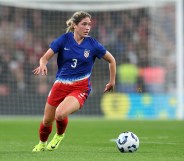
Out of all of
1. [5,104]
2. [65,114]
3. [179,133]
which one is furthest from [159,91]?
[65,114]

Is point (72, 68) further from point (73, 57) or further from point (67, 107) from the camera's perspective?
point (67, 107)

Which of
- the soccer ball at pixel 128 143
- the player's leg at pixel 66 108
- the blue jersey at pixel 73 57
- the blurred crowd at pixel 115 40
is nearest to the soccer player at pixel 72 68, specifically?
the blue jersey at pixel 73 57

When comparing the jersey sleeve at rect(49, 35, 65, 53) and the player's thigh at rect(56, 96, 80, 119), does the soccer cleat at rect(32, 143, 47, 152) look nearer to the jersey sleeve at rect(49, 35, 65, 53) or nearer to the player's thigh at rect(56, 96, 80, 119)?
the player's thigh at rect(56, 96, 80, 119)

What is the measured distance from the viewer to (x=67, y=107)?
10008 mm

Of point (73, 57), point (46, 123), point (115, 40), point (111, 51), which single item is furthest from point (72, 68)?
point (115, 40)

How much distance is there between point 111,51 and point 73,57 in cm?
1492

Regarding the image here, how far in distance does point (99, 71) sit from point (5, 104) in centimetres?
366

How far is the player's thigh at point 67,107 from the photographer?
9961 millimetres

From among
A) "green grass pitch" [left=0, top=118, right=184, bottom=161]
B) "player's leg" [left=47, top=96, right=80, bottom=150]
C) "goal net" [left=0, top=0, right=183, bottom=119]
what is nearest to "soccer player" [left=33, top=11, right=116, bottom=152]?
"player's leg" [left=47, top=96, right=80, bottom=150]

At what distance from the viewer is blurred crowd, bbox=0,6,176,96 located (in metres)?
25.2

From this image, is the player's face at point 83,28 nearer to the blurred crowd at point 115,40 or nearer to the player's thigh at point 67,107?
the player's thigh at point 67,107

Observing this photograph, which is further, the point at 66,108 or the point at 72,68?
the point at 72,68

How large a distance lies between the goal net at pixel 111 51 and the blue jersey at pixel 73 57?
14.2m

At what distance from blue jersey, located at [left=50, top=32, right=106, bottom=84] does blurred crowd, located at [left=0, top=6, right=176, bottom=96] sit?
1445cm
